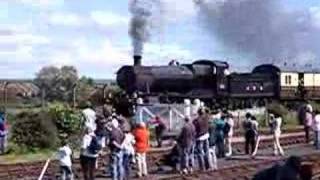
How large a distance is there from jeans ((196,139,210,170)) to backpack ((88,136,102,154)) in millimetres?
4570

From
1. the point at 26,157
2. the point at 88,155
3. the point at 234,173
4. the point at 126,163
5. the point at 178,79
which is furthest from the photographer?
the point at 178,79

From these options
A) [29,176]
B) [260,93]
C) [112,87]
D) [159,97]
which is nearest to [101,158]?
[29,176]

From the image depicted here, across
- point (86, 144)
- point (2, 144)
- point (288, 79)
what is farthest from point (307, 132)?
point (288, 79)

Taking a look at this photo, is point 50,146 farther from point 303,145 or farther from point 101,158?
point 303,145

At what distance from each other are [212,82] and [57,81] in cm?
2243

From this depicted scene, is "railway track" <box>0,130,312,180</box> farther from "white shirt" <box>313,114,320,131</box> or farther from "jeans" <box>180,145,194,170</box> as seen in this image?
"white shirt" <box>313,114,320,131</box>

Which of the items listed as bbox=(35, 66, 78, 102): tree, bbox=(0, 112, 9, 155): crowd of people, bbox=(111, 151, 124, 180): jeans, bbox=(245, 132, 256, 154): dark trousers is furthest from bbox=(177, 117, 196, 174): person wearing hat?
bbox=(35, 66, 78, 102): tree

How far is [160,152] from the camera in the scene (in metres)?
28.7

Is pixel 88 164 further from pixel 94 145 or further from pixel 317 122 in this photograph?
pixel 317 122

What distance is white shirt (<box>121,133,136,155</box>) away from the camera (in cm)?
2044

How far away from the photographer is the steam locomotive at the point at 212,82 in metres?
48.3

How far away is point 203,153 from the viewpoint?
2369 centimetres

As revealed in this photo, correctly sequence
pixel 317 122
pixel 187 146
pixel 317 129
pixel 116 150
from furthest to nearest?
pixel 317 129, pixel 317 122, pixel 187 146, pixel 116 150

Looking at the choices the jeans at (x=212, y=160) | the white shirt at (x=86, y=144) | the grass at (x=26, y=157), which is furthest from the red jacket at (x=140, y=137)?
the grass at (x=26, y=157)
